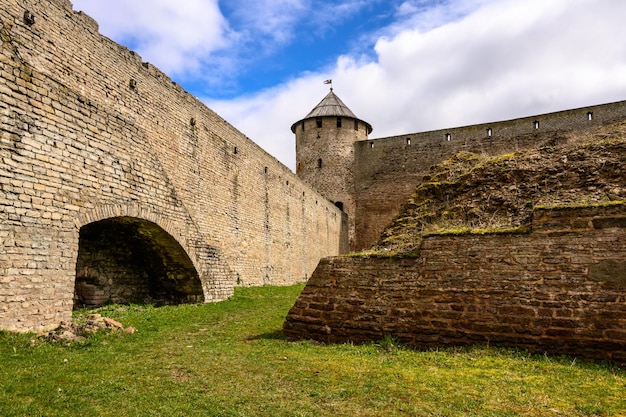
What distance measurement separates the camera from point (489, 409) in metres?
3.50

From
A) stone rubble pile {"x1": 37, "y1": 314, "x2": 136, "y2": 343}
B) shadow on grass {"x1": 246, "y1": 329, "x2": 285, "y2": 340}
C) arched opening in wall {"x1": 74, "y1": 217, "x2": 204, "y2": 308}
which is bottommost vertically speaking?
shadow on grass {"x1": 246, "y1": 329, "x2": 285, "y2": 340}

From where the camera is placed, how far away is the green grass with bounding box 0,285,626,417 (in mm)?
3582

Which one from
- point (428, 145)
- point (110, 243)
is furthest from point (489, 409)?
point (428, 145)

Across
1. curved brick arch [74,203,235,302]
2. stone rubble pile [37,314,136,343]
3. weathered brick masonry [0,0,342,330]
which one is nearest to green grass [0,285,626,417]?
stone rubble pile [37,314,136,343]

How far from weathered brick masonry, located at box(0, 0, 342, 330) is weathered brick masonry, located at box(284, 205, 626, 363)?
13.7 feet

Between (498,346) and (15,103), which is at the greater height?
(15,103)

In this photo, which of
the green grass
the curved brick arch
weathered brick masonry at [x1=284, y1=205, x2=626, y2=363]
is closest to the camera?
the green grass

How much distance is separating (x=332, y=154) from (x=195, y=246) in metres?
18.8

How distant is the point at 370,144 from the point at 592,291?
24.8 metres

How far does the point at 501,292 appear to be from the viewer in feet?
17.1

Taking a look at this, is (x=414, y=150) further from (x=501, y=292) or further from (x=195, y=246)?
(x=501, y=292)

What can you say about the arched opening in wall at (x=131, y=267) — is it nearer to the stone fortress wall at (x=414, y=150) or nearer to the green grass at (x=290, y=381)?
the green grass at (x=290, y=381)

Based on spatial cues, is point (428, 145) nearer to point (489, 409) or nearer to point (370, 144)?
point (370, 144)

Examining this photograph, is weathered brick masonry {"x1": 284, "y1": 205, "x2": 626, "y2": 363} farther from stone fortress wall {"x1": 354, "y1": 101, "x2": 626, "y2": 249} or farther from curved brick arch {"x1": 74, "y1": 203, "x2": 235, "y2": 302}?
stone fortress wall {"x1": 354, "y1": 101, "x2": 626, "y2": 249}
